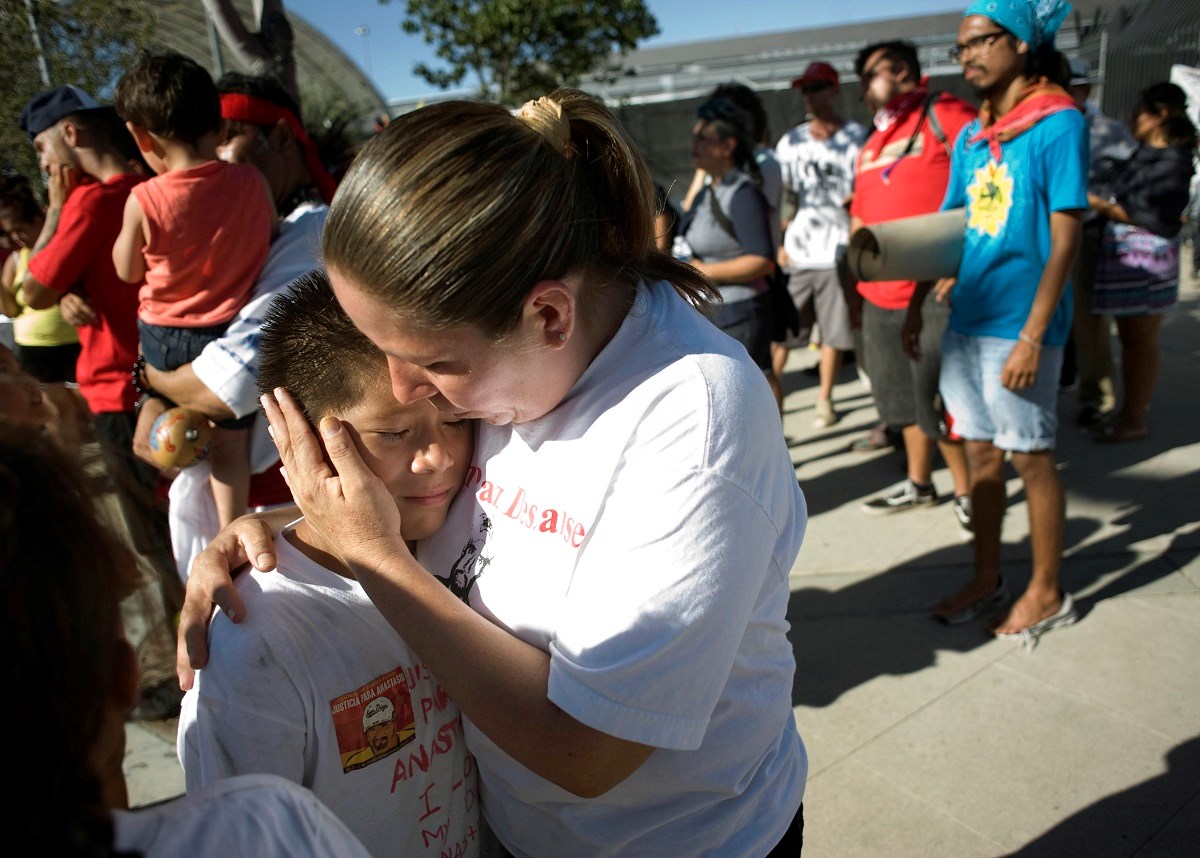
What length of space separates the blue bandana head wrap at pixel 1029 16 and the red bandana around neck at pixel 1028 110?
0.14 meters

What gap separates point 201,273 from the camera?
2.68 m

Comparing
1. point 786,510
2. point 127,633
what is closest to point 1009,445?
point 786,510

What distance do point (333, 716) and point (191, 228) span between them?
1.84 metres

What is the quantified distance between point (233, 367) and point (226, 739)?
1.50 metres

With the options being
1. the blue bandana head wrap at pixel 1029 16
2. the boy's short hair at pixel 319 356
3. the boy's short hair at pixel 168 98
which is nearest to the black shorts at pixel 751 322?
the blue bandana head wrap at pixel 1029 16

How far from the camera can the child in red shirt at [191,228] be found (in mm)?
2633

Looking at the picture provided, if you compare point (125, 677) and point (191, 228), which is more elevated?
point (191, 228)

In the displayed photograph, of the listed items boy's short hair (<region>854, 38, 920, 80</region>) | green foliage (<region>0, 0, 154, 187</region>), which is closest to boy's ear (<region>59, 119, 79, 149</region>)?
green foliage (<region>0, 0, 154, 187</region>)

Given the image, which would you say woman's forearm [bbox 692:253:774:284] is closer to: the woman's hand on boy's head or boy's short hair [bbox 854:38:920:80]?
boy's short hair [bbox 854:38:920:80]

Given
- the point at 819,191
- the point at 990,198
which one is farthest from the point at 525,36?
the point at 990,198

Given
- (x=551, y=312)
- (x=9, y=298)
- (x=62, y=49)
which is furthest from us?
(x=62, y=49)

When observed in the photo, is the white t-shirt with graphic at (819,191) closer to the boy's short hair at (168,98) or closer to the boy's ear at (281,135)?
the boy's ear at (281,135)

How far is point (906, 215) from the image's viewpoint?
4234 millimetres

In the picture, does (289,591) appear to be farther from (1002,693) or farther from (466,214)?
(1002,693)
